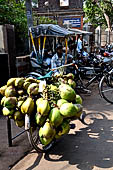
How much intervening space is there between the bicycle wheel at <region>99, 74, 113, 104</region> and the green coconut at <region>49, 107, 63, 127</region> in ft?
9.04

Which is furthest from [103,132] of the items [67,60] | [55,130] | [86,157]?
[67,60]

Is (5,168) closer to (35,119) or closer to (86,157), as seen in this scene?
(35,119)

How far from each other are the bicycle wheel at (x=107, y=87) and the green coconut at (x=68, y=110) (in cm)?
270

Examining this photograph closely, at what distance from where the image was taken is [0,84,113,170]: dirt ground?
281 cm

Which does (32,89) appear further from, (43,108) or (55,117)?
(55,117)

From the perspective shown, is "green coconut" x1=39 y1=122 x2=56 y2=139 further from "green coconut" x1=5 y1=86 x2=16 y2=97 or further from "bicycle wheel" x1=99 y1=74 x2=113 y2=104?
"bicycle wheel" x1=99 y1=74 x2=113 y2=104

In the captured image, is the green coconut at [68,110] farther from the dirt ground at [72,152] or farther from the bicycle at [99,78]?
the bicycle at [99,78]

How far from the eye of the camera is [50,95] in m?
2.79

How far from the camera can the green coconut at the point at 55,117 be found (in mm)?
2531

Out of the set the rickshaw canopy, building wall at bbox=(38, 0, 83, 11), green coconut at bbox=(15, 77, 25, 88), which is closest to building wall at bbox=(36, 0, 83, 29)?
building wall at bbox=(38, 0, 83, 11)

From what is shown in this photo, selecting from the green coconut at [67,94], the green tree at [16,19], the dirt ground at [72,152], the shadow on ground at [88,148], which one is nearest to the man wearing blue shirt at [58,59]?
the green tree at [16,19]

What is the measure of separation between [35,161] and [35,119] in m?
0.70

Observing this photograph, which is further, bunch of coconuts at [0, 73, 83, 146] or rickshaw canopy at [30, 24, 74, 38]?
rickshaw canopy at [30, 24, 74, 38]

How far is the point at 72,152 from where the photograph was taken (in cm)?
313
